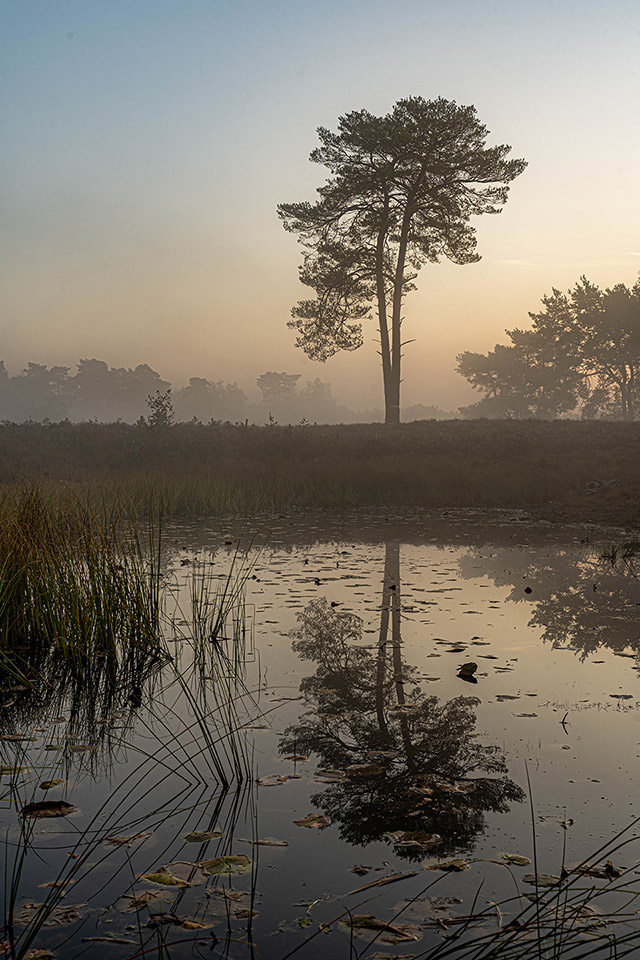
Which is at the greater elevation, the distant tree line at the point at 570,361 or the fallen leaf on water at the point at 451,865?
the distant tree line at the point at 570,361

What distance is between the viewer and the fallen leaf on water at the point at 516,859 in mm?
2904

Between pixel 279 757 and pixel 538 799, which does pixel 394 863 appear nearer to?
pixel 538 799

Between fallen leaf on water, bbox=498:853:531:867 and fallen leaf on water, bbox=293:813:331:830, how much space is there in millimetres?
718

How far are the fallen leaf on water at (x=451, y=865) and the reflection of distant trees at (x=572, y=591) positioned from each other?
3374 mm

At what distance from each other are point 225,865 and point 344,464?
57.7ft

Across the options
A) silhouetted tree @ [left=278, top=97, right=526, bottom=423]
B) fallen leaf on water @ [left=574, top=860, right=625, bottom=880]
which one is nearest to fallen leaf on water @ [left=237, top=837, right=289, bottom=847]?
fallen leaf on water @ [left=574, top=860, right=625, bottom=880]

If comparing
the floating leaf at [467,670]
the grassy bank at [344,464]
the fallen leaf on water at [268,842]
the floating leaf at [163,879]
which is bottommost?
the fallen leaf on water at [268,842]

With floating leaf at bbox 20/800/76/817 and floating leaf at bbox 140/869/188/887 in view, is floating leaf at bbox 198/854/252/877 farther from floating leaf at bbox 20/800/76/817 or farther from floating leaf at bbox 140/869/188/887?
floating leaf at bbox 20/800/76/817

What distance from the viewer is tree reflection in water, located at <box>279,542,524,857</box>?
330 centimetres

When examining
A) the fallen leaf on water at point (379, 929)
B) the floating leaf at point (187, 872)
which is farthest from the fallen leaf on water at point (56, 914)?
the fallen leaf on water at point (379, 929)

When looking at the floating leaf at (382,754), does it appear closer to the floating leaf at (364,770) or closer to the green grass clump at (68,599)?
the floating leaf at (364,770)

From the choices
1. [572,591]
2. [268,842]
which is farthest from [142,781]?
[572,591]

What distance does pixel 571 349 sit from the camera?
2057 inches

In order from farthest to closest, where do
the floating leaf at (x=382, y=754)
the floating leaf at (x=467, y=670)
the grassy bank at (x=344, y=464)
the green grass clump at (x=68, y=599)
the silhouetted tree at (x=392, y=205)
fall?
the silhouetted tree at (x=392, y=205)
the grassy bank at (x=344, y=464)
the green grass clump at (x=68, y=599)
the floating leaf at (x=467, y=670)
the floating leaf at (x=382, y=754)
